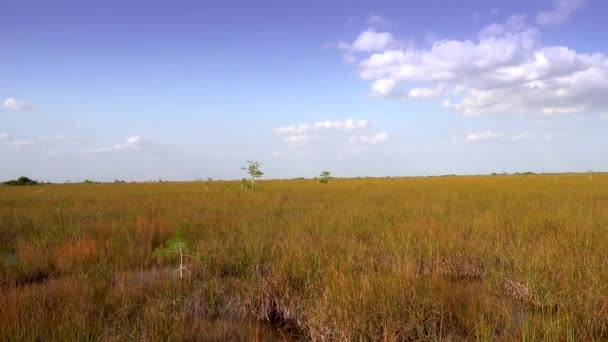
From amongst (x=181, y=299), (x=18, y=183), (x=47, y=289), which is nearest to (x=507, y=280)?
(x=181, y=299)

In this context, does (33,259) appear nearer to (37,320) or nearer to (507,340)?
(37,320)

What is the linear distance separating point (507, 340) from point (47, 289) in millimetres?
5066

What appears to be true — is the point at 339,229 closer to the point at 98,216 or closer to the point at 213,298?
the point at 213,298

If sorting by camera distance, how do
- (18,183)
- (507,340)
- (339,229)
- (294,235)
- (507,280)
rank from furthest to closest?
(18,183)
(339,229)
(294,235)
(507,280)
(507,340)

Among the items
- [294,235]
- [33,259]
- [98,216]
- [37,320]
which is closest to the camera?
[37,320]

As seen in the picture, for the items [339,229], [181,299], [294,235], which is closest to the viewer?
[181,299]

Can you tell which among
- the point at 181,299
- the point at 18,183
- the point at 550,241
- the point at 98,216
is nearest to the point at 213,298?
the point at 181,299

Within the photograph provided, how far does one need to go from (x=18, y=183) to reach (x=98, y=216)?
41380 mm

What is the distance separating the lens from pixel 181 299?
4.21m

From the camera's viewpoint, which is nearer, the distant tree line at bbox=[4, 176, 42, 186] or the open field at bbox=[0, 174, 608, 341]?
the open field at bbox=[0, 174, 608, 341]

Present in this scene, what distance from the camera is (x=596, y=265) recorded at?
15.1 ft

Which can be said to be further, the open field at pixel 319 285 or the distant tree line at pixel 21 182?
the distant tree line at pixel 21 182

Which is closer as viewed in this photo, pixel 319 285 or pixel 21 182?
pixel 319 285

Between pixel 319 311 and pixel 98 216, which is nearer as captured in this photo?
pixel 319 311
